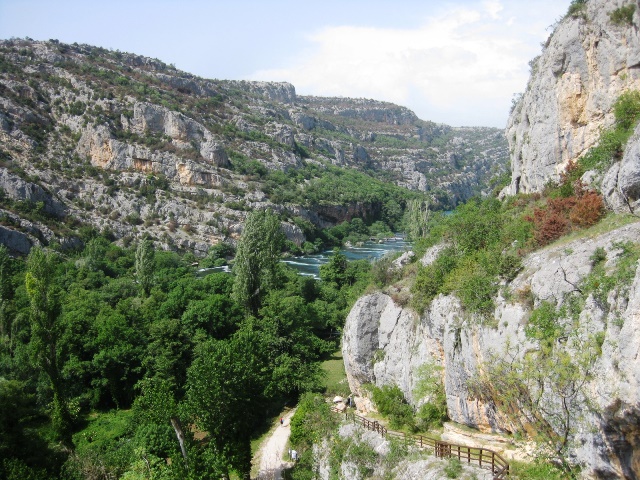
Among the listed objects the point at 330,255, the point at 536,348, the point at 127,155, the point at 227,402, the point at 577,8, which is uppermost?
the point at 127,155

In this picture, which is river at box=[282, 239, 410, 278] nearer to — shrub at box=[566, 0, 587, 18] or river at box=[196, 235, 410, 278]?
river at box=[196, 235, 410, 278]

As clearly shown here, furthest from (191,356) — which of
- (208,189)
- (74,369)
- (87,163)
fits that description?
(87,163)

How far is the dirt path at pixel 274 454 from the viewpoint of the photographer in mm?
23734

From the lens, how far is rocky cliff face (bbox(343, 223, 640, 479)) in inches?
450

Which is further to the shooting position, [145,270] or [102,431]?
[145,270]

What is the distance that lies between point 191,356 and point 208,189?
2477 inches

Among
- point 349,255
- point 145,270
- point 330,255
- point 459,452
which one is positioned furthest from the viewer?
point 330,255

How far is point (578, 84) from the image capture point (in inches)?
844

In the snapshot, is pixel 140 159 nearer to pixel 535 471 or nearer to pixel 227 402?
pixel 227 402

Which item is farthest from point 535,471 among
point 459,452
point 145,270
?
point 145,270

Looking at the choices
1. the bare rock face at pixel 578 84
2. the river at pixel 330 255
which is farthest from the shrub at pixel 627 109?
the river at pixel 330 255

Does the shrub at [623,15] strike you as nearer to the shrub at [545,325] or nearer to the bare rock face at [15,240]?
the shrub at [545,325]

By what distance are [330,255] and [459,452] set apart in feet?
251

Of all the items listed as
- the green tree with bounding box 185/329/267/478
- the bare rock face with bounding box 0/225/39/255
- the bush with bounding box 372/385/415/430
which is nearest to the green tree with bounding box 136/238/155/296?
the green tree with bounding box 185/329/267/478
